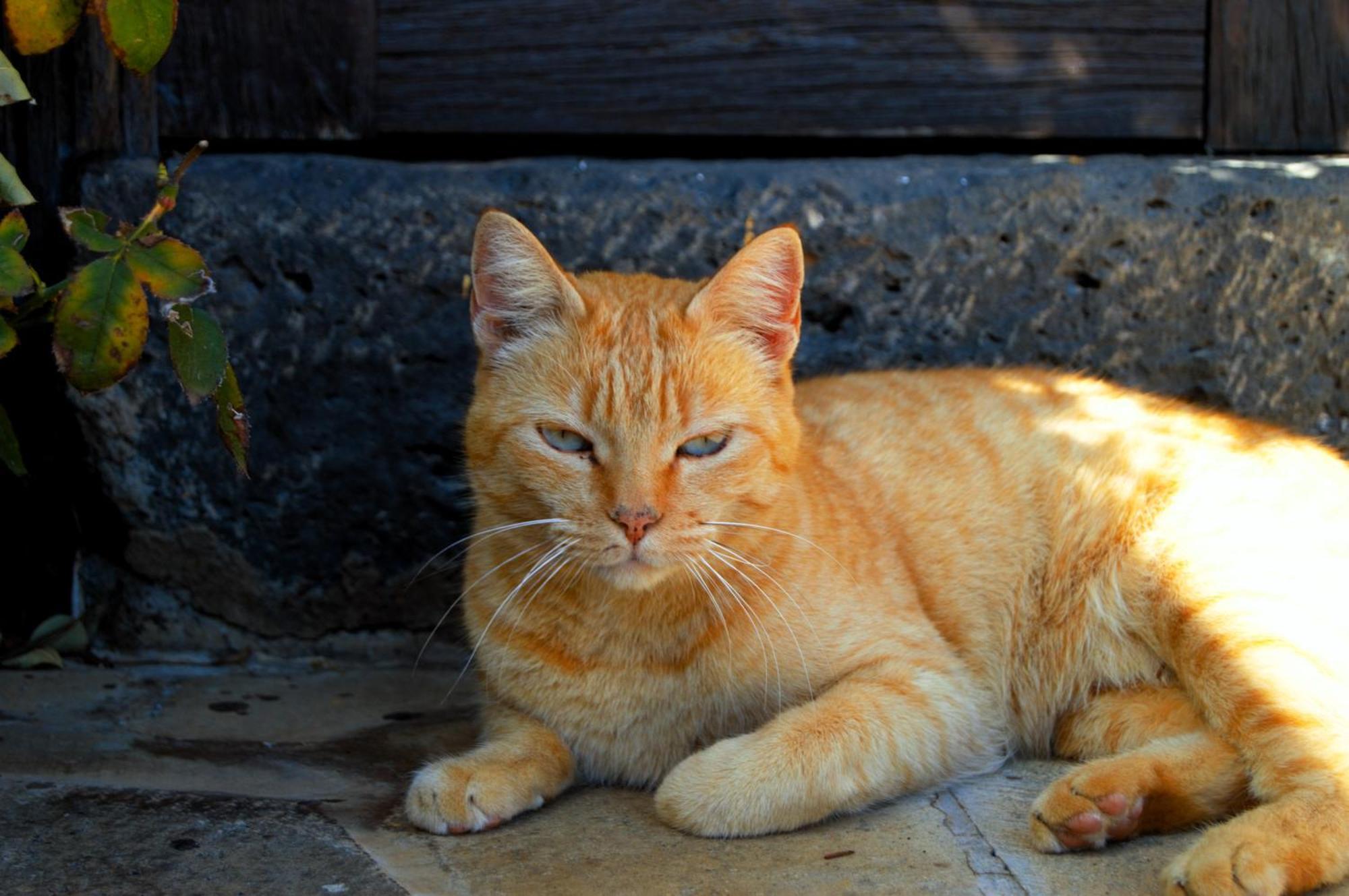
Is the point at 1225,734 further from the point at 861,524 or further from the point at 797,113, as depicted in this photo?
the point at 797,113

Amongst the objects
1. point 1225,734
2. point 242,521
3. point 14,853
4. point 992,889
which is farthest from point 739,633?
point 242,521

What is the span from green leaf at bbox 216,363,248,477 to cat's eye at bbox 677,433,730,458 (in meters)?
0.98

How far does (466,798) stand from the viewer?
316 centimetres

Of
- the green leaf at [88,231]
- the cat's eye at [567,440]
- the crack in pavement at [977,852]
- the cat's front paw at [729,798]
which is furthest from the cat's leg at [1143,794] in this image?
the green leaf at [88,231]

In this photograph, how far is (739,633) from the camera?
11.0ft

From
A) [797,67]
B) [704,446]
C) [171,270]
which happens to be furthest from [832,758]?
[797,67]

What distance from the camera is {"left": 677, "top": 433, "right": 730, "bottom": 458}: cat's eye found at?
3264 millimetres

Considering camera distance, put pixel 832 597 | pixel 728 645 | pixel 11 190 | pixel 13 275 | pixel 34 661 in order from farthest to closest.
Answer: pixel 34 661 → pixel 832 597 → pixel 728 645 → pixel 11 190 → pixel 13 275

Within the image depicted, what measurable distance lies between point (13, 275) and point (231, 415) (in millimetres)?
514

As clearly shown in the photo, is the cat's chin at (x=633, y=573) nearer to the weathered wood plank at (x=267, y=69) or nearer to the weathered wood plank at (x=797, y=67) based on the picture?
the weathered wood plank at (x=797, y=67)

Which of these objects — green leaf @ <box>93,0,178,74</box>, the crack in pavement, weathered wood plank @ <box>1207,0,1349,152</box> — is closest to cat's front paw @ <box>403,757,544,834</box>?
the crack in pavement

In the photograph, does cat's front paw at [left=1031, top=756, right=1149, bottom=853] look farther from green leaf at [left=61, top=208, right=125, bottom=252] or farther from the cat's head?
green leaf at [left=61, top=208, right=125, bottom=252]

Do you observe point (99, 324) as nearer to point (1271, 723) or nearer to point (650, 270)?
point (650, 270)

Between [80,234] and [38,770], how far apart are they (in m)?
1.46
